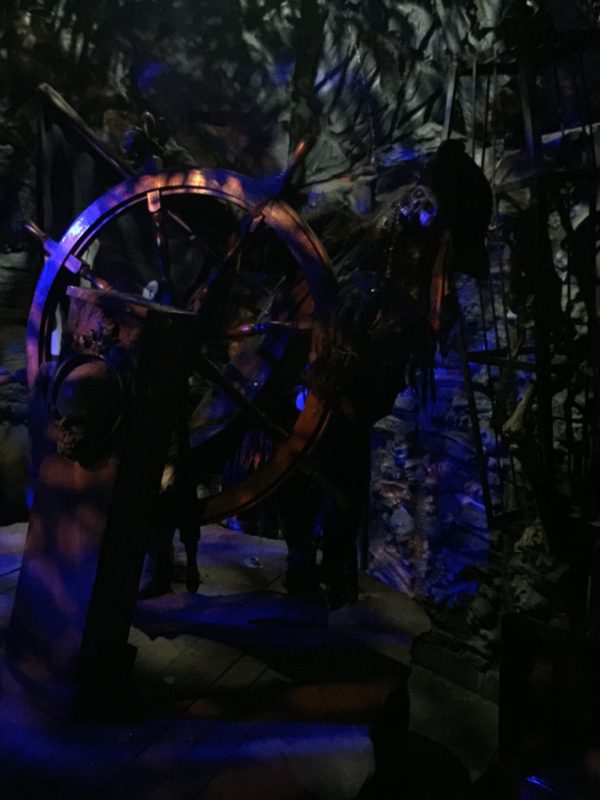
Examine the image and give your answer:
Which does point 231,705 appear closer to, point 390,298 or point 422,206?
point 390,298

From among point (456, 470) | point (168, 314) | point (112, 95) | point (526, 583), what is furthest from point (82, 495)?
point (112, 95)

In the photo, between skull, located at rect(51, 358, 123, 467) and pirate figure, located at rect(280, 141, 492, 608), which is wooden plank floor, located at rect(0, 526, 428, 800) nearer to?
pirate figure, located at rect(280, 141, 492, 608)

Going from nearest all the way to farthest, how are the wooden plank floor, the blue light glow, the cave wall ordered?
the wooden plank floor, the blue light glow, the cave wall

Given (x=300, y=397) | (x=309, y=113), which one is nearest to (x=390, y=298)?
(x=300, y=397)

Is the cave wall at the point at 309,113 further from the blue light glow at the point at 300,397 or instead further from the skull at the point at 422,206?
the skull at the point at 422,206

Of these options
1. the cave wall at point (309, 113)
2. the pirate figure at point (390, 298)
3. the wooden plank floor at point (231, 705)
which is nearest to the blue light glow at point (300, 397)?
the pirate figure at point (390, 298)

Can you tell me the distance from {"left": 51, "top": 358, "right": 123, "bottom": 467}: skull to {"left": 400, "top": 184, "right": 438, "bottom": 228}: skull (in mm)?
1342

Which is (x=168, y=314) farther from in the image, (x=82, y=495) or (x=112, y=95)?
(x=112, y=95)

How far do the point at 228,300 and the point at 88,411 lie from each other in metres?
1.05

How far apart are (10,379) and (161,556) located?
2.86m

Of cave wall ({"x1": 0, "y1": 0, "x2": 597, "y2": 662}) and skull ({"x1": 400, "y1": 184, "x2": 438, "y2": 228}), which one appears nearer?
skull ({"x1": 400, "y1": 184, "x2": 438, "y2": 228})

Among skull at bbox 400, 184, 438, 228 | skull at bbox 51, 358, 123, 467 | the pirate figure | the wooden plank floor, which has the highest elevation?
skull at bbox 400, 184, 438, 228

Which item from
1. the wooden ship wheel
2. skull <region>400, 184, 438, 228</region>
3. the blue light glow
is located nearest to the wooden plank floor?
the wooden ship wheel

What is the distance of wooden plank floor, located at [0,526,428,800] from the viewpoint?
5.93 feet
